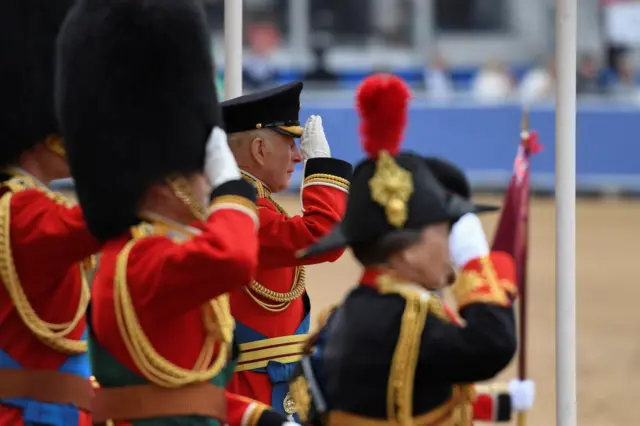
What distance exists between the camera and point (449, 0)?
2227 centimetres

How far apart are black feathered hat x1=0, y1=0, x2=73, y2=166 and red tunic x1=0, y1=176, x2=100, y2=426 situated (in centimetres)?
15

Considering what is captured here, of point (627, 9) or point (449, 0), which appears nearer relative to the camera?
point (627, 9)

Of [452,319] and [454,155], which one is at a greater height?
[452,319]

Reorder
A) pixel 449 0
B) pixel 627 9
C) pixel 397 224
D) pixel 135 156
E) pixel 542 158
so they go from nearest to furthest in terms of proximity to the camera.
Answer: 1. pixel 397 224
2. pixel 135 156
3. pixel 542 158
4. pixel 627 9
5. pixel 449 0

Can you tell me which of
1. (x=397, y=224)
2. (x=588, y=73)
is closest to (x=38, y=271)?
(x=397, y=224)

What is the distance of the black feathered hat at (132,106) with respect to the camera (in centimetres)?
315

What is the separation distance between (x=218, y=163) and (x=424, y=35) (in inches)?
744

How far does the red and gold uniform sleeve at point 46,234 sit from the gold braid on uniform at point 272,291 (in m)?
0.74

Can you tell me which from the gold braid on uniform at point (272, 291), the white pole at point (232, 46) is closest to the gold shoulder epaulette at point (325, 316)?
the gold braid on uniform at point (272, 291)

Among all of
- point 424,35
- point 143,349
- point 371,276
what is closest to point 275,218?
point 143,349

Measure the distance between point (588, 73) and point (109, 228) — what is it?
14611 millimetres

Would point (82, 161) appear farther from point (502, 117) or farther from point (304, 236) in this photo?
point (502, 117)

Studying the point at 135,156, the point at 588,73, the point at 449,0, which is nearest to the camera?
the point at 135,156

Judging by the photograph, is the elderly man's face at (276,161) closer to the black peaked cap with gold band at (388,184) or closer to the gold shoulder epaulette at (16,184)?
the gold shoulder epaulette at (16,184)
